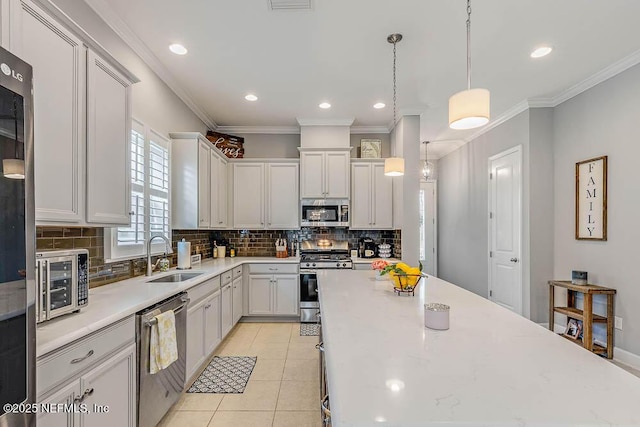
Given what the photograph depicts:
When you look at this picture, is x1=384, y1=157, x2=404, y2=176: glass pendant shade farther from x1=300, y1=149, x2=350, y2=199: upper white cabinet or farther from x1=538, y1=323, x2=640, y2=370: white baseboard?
x1=538, y1=323, x2=640, y2=370: white baseboard

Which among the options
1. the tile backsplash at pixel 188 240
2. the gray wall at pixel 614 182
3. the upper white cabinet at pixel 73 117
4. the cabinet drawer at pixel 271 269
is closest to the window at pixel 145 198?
the tile backsplash at pixel 188 240

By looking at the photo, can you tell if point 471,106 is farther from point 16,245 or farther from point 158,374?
point 158,374

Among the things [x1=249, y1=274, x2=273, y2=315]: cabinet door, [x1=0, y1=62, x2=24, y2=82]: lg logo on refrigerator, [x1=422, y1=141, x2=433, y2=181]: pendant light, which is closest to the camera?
[x1=0, y1=62, x2=24, y2=82]: lg logo on refrigerator

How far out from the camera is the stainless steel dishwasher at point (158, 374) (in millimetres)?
1868

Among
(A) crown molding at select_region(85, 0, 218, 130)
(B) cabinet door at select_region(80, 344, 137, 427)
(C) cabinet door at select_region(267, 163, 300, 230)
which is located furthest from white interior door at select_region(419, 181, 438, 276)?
(B) cabinet door at select_region(80, 344, 137, 427)

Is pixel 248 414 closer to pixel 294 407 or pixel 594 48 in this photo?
pixel 294 407

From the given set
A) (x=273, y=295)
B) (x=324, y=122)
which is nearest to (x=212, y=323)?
(x=273, y=295)

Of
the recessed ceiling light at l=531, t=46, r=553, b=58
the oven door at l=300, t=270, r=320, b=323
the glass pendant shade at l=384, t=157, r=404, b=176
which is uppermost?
the recessed ceiling light at l=531, t=46, r=553, b=58

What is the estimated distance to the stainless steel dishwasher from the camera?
1868 millimetres

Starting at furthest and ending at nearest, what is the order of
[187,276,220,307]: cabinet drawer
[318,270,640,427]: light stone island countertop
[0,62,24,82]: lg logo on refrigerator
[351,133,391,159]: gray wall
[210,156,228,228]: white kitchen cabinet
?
[351,133,391,159]: gray wall → [210,156,228,228]: white kitchen cabinet → [187,276,220,307]: cabinet drawer → [0,62,24,82]: lg logo on refrigerator → [318,270,640,427]: light stone island countertop

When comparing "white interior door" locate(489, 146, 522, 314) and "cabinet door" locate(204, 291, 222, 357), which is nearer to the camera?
"cabinet door" locate(204, 291, 222, 357)

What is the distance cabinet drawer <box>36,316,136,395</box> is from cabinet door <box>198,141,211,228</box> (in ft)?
6.56

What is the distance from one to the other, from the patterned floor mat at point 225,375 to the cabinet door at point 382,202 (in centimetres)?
253

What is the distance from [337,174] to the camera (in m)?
4.70
